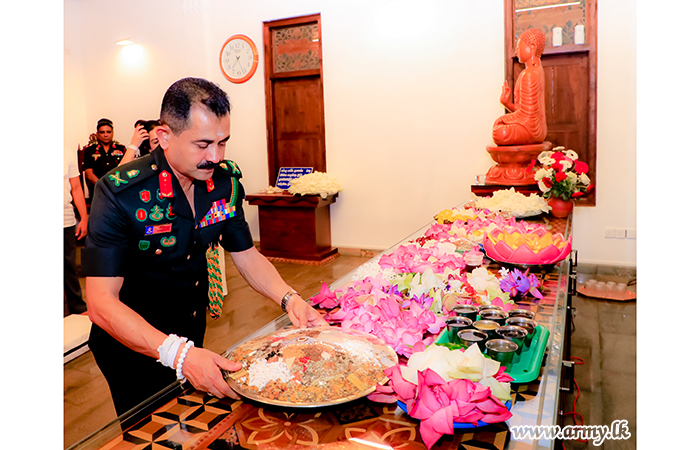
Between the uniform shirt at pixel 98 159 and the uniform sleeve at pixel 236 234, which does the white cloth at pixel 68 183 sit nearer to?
the uniform shirt at pixel 98 159

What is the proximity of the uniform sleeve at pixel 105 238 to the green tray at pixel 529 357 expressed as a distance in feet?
3.23

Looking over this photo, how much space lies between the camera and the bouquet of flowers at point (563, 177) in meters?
3.52

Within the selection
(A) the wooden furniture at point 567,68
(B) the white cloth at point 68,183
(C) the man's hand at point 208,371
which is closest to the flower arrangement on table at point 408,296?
(C) the man's hand at point 208,371

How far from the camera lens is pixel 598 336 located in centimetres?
367

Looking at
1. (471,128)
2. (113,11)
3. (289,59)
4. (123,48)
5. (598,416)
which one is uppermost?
(113,11)

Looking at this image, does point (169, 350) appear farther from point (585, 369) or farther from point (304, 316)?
point (585, 369)

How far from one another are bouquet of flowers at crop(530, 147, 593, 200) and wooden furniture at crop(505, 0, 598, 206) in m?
1.98

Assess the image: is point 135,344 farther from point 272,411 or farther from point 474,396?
point 474,396

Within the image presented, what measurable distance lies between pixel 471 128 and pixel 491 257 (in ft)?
13.7

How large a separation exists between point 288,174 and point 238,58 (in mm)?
1821

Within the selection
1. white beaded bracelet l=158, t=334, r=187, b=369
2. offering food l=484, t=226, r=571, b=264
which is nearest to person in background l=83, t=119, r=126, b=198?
offering food l=484, t=226, r=571, b=264

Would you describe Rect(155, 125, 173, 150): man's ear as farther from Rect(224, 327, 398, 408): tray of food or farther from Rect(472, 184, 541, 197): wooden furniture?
Rect(472, 184, 541, 197): wooden furniture

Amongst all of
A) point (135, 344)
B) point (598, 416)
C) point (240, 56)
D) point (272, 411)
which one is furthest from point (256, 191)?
point (272, 411)

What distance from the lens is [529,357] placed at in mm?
1151
